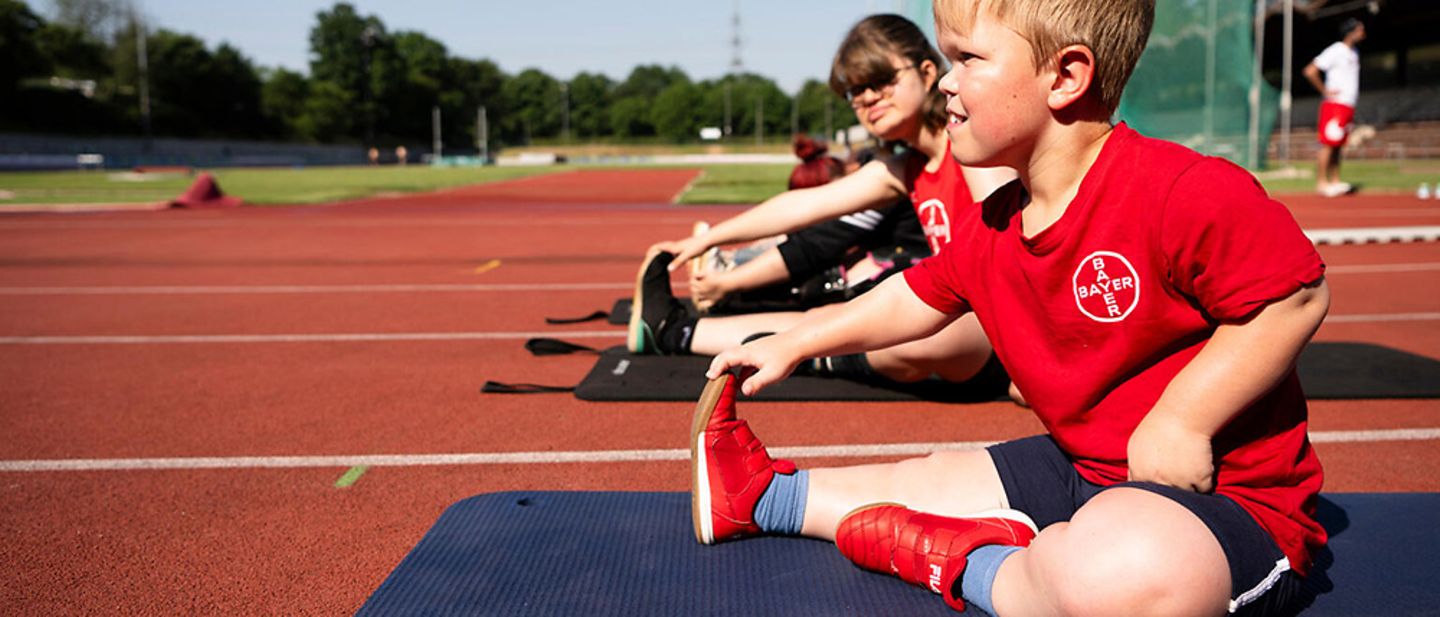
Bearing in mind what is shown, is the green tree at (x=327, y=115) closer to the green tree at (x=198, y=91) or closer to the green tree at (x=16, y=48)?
the green tree at (x=198, y=91)

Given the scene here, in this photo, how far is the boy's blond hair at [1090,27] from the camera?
165 centimetres

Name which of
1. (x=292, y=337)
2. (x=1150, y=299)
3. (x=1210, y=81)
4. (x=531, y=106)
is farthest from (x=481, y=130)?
(x=1150, y=299)

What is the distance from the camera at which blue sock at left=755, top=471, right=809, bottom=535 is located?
2193mm

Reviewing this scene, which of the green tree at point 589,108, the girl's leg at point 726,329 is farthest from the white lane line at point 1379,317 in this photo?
the green tree at point 589,108

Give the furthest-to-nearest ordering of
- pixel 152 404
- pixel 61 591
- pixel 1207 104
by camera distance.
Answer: pixel 1207 104 < pixel 152 404 < pixel 61 591

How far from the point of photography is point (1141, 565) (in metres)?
1.47

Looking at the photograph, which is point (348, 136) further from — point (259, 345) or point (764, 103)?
point (259, 345)

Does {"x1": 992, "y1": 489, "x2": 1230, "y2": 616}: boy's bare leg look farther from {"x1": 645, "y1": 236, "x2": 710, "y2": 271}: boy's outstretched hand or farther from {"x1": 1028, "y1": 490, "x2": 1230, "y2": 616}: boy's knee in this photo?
{"x1": 645, "y1": 236, "x2": 710, "y2": 271}: boy's outstretched hand

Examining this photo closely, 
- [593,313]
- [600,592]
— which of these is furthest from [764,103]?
[600,592]

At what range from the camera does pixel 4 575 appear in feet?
7.34

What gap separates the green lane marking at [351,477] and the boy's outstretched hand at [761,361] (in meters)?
1.43

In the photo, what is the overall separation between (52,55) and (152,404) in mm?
71339

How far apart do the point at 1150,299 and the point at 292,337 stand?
15.7 ft

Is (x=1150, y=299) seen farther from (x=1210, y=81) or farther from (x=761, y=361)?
(x=1210, y=81)
